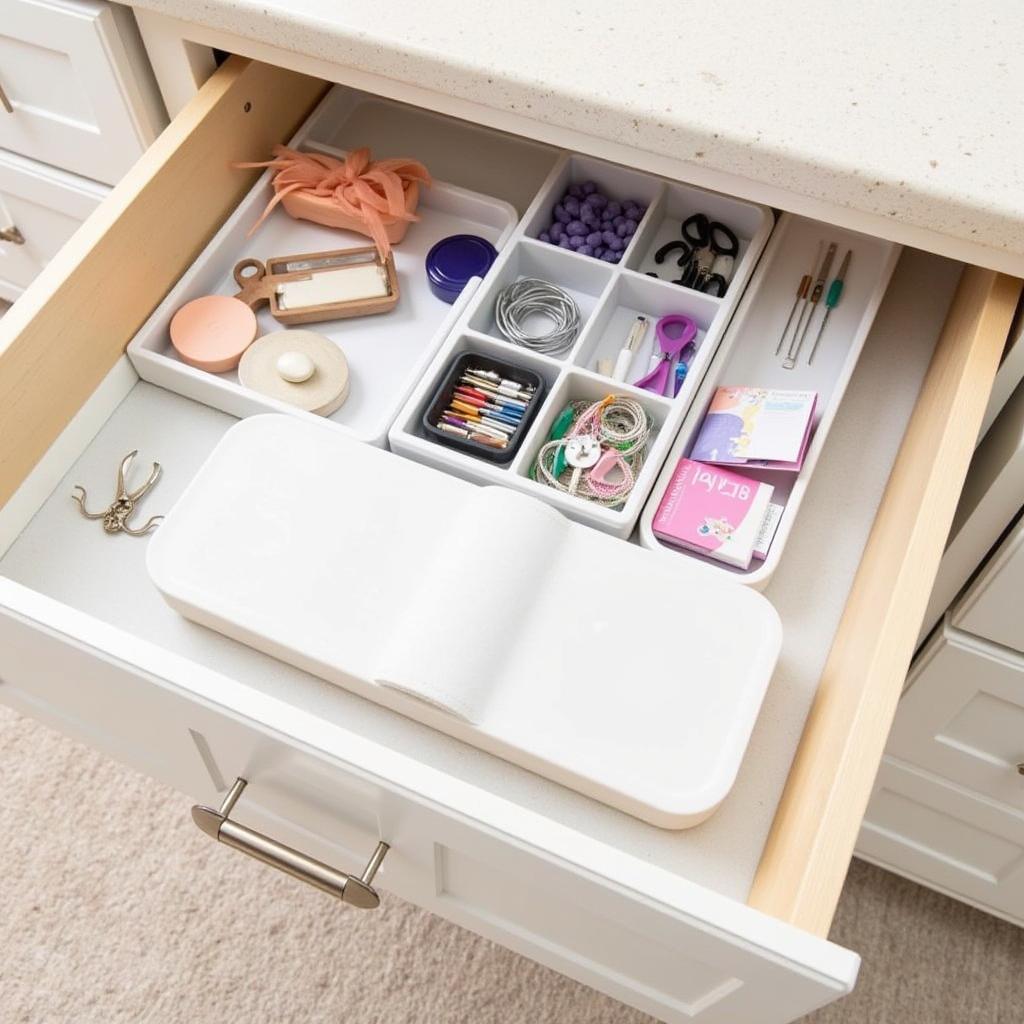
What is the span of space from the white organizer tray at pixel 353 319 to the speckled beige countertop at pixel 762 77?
169 millimetres

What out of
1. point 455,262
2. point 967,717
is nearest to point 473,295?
point 455,262

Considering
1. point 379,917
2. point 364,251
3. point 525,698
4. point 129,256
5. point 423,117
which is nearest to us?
point 525,698

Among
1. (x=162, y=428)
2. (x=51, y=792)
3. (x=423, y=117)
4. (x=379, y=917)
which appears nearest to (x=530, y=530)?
(x=162, y=428)

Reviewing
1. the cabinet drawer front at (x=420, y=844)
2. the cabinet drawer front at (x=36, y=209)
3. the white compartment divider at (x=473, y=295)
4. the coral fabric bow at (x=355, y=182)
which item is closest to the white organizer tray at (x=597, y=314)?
the white compartment divider at (x=473, y=295)

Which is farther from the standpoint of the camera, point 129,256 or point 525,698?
point 129,256

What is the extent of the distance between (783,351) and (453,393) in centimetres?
26

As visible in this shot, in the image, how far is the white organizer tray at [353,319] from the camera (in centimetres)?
76

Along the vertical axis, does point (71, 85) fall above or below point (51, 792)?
above

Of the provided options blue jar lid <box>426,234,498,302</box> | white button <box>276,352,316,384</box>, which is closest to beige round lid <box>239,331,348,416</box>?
white button <box>276,352,316,384</box>

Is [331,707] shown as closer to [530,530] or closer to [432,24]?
[530,530]

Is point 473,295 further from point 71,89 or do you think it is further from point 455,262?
point 71,89

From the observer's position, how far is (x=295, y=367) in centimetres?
76

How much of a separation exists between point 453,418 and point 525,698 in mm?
228

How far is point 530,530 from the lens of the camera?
65 centimetres
